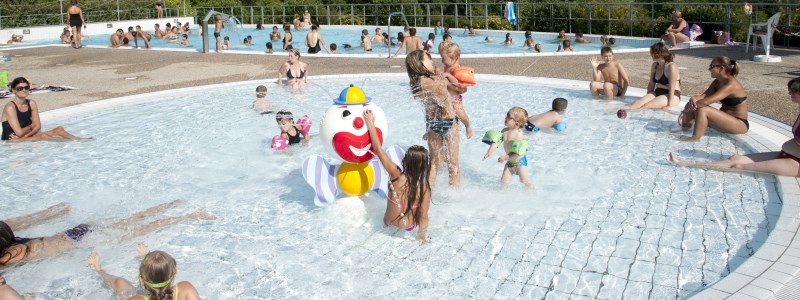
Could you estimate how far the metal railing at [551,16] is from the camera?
19.5 meters

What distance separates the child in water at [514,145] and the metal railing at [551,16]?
13125mm

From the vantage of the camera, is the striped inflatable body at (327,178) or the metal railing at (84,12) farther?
the metal railing at (84,12)

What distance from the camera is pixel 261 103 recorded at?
36.2 feet

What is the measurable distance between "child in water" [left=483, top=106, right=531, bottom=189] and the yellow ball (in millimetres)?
1150

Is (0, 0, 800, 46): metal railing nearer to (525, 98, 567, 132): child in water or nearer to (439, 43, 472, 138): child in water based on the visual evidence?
(525, 98, 567, 132): child in water

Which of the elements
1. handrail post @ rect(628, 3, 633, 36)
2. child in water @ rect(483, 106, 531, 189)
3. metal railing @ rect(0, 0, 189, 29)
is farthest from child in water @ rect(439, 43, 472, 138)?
metal railing @ rect(0, 0, 189, 29)

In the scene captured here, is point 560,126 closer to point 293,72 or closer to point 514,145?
point 514,145

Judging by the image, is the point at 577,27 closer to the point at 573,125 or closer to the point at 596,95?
the point at 596,95

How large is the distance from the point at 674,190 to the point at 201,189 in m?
4.73

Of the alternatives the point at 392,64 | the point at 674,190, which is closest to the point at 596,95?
the point at 674,190

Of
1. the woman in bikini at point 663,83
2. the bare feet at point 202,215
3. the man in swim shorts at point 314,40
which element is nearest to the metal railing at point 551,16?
the woman in bikini at point 663,83

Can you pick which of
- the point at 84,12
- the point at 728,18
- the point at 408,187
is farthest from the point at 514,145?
the point at 84,12

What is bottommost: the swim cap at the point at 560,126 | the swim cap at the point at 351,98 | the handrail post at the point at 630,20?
the swim cap at the point at 560,126

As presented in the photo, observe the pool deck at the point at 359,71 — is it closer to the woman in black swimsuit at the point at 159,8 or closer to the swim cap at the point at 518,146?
the swim cap at the point at 518,146
